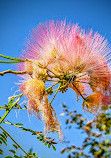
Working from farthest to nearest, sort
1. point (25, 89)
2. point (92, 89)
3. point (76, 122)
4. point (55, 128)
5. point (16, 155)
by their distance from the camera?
point (76, 122)
point (92, 89)
point (55, 128)
point (25, 89)
point (16, 155)

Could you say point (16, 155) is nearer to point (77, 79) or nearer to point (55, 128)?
point (55, 128)

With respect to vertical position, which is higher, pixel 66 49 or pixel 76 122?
pixel 66 49

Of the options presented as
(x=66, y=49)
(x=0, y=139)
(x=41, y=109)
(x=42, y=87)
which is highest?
Result: (x=66, y=49)

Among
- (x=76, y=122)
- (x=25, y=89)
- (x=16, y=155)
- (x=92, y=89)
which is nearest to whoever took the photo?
(x=16, y=155)

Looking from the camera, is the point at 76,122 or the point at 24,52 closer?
the point at 24,52

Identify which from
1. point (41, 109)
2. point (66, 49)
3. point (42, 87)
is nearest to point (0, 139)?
point (41, 109)

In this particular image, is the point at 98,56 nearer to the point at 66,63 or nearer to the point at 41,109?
the point at 66,63
